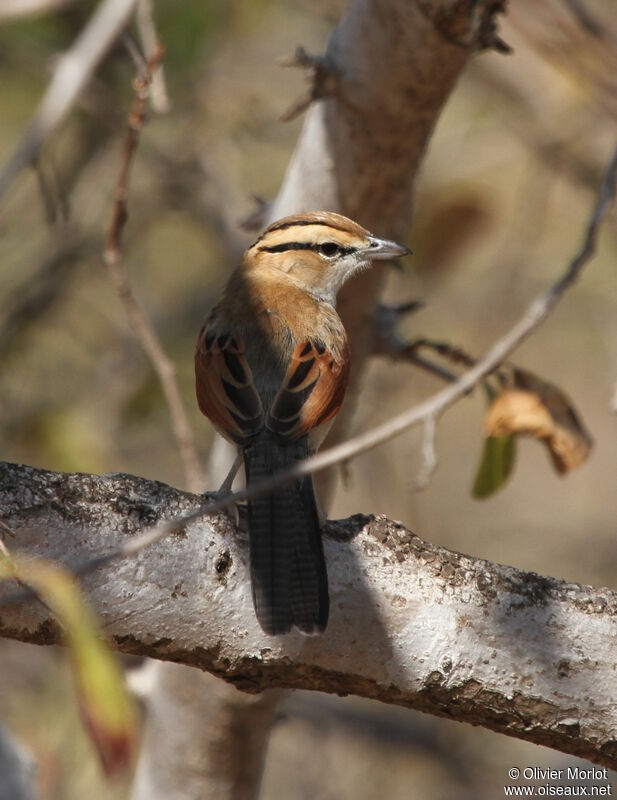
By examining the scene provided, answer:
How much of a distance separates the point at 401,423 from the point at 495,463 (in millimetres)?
1948

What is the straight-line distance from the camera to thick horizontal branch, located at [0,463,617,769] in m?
2.63

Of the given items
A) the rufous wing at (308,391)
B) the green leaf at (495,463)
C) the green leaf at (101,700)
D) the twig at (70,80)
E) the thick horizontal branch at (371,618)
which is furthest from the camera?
the green leaf at (495,463)

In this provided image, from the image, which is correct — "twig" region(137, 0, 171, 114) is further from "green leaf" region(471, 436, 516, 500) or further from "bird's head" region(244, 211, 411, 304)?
"green leaf" region(471, 436, 516, 500)

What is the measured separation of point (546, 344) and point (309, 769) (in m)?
4.17

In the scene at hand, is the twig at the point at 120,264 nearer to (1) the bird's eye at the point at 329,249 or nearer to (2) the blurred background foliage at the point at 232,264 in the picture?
(1) the bird's eye at the point at 329,249

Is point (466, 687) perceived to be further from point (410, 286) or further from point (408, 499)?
point (410, 286)

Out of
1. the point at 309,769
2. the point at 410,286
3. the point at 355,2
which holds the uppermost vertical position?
the point at 410,286

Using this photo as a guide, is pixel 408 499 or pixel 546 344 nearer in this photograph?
pixel 408 499

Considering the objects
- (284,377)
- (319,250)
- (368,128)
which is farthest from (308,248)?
(284,377)

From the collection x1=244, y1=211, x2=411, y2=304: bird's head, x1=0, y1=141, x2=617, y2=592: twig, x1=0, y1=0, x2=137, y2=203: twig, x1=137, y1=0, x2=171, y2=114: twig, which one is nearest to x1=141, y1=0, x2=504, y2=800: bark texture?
x1=244, y1=211, x2=411, y2=304: bird's head

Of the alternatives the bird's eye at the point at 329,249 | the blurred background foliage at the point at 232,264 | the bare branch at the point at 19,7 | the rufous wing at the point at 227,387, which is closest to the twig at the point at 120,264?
the rufous wing at the point at 227,387

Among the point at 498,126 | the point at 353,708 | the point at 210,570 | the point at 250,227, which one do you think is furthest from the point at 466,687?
the point at 498,126

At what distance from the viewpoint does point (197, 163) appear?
711cm

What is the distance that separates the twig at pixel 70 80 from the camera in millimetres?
1861
